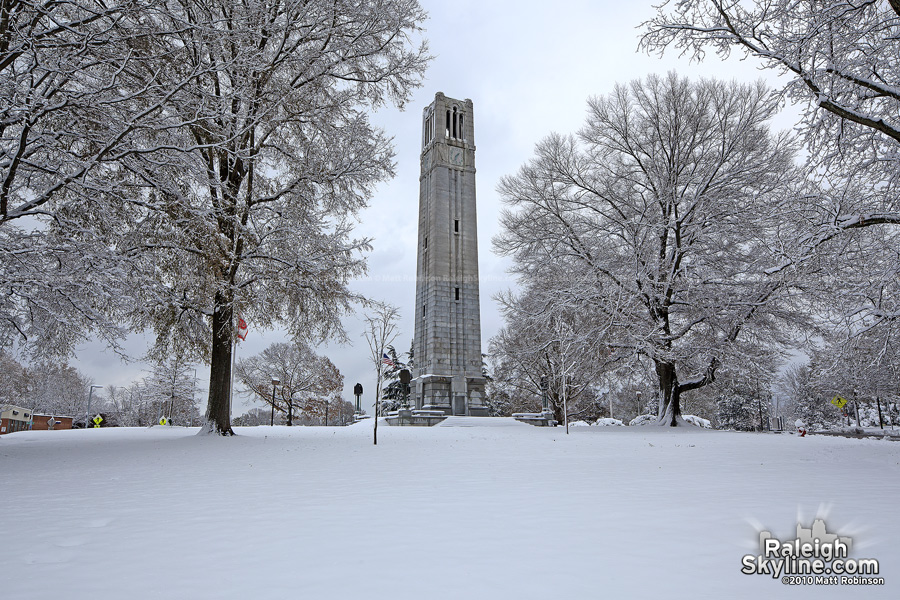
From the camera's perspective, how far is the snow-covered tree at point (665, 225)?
18.5 meters

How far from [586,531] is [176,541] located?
2.98 m

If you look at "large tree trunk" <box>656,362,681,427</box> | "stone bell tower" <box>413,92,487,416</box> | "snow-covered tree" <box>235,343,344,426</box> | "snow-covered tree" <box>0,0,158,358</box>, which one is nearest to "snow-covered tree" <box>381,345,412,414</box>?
"snow-covered tree" <box>235,343,344,426</box>

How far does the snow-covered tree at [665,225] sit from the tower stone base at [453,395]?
11.5 metres

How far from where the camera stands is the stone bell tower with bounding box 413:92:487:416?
3244cm

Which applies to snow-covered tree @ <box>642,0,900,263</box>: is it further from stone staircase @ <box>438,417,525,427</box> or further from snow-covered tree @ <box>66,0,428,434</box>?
stone staircase @ <box>438,417,525,427</box>

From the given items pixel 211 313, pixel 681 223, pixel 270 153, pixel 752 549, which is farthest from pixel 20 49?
pixel 681 223

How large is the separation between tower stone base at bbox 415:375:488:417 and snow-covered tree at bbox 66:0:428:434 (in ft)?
54.1

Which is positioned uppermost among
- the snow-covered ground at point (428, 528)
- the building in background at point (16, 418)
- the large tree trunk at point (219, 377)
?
the large tree trunk at point (219, 377)

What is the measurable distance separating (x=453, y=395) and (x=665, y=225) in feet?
57.0

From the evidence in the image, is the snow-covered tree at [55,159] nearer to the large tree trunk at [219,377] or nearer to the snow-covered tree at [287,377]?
the large tree trunk at [219,377]

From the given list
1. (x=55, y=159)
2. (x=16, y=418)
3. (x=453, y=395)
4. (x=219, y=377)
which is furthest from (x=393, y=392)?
(x=55, y=159)

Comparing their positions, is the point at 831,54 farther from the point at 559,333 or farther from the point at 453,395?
the point at 453,395

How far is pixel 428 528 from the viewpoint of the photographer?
424cm

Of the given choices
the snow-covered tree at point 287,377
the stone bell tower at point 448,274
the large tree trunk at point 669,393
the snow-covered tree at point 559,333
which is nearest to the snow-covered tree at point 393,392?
the snow-covered tree at point 287,377
